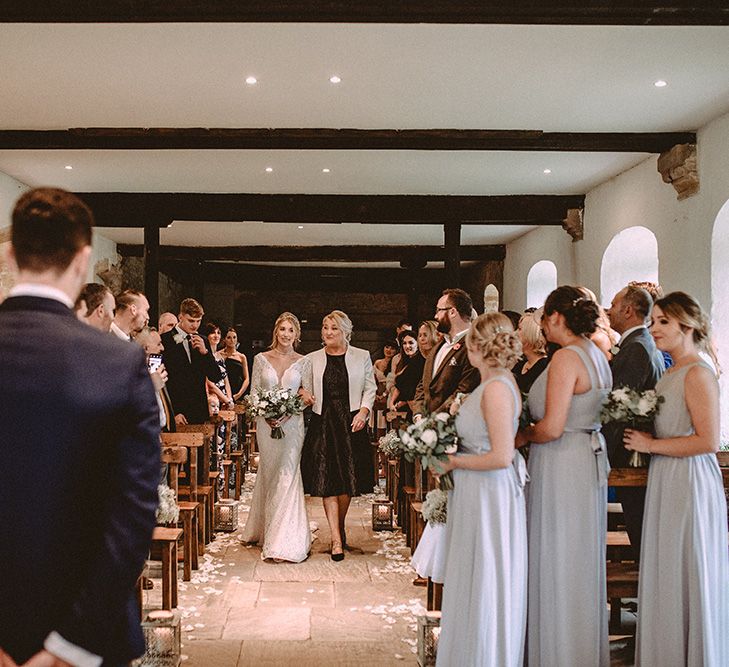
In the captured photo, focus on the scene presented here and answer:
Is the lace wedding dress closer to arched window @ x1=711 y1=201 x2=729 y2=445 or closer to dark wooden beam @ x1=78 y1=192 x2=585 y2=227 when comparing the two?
arched window @ x1=711 y1=201 x2=729 y2=445

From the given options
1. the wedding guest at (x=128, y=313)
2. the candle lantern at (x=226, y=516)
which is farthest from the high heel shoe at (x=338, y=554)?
the wedding guest at (x=128, y=313)

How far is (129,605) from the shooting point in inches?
65.6

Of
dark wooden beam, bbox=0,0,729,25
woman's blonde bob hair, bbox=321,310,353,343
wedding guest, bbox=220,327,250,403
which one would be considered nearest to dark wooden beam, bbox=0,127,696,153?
woman's blonde bob hair, bbox=321,310,353,343

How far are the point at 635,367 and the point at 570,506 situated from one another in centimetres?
130

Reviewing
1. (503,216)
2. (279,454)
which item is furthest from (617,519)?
(503,216)

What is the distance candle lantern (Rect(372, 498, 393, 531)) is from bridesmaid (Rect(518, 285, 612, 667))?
12.5 ft

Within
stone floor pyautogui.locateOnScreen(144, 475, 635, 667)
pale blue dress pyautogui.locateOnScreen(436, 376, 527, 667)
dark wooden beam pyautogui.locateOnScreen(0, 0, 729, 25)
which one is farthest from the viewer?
dark wooden beam pyautogui.locateOnScreen(0, 0, 729, 25)

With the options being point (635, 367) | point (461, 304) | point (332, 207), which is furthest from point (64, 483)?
point (332, 207)

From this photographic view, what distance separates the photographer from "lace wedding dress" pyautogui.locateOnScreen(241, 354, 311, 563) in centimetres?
619

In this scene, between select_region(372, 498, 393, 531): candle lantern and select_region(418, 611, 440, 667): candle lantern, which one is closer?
select_region(418, 611, 440, 667): candle lantern

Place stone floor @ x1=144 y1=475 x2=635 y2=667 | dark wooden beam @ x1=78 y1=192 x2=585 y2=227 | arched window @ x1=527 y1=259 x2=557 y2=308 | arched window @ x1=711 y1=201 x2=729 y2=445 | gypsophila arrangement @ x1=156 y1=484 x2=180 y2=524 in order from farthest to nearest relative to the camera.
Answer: arched window @ x1=527 y1=259 x2=557 y2=308, dark wooden beam @ x1=78 y1=192 x2=585 y2=227, arched window @ x1=711 y1=201 x2=729 y2=445, stone floor @ x1=144 y1=475 x2=635 y2=667, gypsophila arrangement @ x1=156 y1=484 x2=180 y2=524

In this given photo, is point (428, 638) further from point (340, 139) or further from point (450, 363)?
point (340, 139)

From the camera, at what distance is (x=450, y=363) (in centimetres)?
491

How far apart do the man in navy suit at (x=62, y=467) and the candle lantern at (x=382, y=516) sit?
5.89 meters
